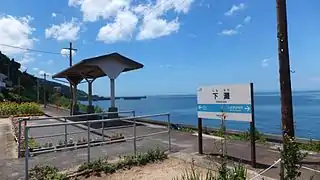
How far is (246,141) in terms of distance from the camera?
1042 cm

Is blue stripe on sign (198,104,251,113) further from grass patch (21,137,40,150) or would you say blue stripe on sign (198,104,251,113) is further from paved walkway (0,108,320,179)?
grass patch (21,137,40,150)

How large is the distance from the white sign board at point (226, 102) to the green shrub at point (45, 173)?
3.58m

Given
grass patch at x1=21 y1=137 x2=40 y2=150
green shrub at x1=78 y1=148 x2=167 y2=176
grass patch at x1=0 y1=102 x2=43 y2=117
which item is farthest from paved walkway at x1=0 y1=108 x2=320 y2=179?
grass patch at x1=0 y1=102 x2=43 y2=117

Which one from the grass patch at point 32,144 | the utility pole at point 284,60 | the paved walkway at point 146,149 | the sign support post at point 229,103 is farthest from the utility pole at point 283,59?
the grass patch at point 32,144

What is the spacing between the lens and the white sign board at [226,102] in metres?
7.57

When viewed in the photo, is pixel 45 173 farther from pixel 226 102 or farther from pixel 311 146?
pixel 311 146

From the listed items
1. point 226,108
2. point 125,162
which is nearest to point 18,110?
point 125,162

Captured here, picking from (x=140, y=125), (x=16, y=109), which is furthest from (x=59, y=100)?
(x=140, y=125)

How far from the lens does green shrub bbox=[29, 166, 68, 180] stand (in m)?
6.50

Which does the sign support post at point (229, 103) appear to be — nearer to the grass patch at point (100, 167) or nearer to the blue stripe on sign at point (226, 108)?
the blue stripe on sign at point (226, 108)

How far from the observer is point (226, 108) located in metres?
8.09

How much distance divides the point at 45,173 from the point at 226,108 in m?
4.20

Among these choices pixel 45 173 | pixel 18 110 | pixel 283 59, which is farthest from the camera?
pixel 18 110

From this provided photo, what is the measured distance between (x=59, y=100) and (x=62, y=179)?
3659 centimetres
